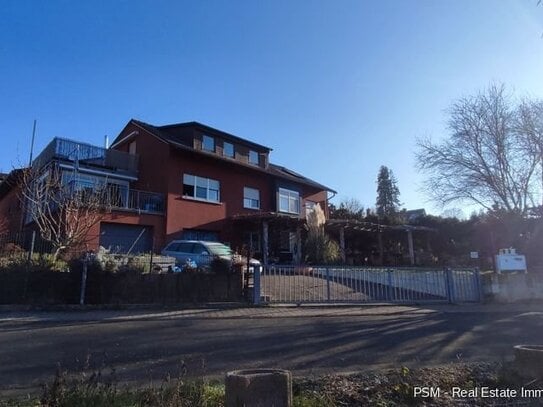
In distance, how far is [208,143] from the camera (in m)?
29.5

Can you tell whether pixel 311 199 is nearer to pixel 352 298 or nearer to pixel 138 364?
pixel 352 298

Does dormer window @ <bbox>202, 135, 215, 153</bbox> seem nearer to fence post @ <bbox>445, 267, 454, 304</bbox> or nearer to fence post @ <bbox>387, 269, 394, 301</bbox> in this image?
fence post @ <bbox>387, 269, 394, 301</bbox>

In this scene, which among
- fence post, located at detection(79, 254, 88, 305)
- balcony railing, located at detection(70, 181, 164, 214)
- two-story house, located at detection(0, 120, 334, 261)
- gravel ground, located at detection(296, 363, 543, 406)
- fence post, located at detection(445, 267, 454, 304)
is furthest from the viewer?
two-story house, located at detection(0, 120, 334, 261)

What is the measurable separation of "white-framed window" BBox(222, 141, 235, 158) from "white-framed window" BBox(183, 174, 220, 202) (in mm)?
2713

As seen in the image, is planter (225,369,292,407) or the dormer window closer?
planter (225,369,292,407)

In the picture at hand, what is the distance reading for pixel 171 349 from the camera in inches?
317

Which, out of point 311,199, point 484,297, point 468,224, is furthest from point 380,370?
point 468,224

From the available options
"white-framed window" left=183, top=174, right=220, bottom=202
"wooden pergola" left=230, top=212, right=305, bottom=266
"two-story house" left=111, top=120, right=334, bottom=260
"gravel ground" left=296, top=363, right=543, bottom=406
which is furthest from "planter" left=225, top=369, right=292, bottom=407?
"white-framed window" left=183, top=174, right=220, bottom=202

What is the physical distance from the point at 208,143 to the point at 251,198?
457cm

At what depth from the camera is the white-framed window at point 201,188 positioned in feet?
87.8

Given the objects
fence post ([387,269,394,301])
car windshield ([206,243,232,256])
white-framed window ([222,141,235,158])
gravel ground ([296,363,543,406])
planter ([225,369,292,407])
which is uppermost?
white-framed window ([222,141,235,158])

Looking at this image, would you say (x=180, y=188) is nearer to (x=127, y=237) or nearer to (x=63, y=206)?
(x=127, y=237)

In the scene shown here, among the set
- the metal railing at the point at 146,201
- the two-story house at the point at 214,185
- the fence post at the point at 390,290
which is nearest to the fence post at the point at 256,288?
the fence post at the point at 390,290

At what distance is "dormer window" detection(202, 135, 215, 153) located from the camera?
2913 cm
